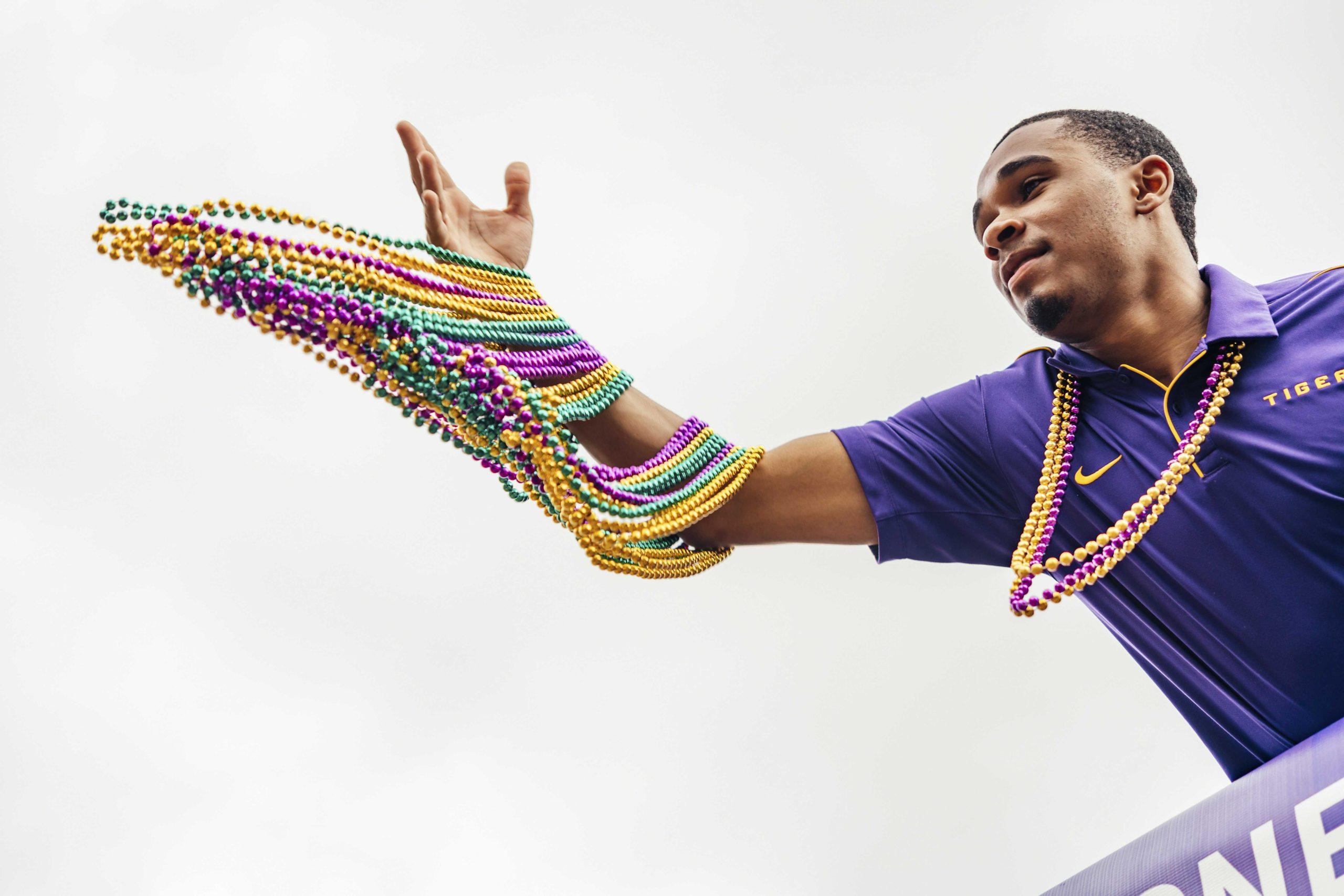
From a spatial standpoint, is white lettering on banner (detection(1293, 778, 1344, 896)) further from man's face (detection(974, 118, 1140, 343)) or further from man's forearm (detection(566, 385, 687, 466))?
man's forearm (detection(566, 385, 687, 466))

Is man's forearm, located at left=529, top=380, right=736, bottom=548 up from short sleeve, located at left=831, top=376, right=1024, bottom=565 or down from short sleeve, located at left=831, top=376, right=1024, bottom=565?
up

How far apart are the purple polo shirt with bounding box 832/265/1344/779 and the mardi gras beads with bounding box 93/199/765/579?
33cm

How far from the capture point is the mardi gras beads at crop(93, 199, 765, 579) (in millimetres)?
1357

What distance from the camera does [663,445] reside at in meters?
1.60

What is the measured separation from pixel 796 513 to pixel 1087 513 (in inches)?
15.0

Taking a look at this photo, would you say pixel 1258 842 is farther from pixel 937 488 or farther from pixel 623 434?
pixel 623 434

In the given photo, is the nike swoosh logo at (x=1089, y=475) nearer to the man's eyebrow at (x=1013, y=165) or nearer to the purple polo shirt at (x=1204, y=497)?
the purple polo shirt at (x=1204, y=497)

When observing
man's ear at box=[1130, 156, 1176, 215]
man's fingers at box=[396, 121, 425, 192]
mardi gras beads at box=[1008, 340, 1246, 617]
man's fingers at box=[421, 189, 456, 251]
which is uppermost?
man's fingers at box=[396, 121, 425, 192]

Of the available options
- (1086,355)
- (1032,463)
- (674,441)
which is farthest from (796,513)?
(1086,355)

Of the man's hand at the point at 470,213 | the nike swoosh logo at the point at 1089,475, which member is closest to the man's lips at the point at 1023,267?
the nike swoosh logo at the point at 1089,475

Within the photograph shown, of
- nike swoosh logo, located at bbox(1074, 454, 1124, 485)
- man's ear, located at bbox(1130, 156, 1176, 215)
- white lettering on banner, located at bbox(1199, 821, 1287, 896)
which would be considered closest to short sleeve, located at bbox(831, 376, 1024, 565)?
nike swoosh logo, located at bbox(1074, 454, 1124, 485)

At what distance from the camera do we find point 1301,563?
1479 millimetres

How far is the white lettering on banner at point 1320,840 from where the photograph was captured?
1230 millimetres

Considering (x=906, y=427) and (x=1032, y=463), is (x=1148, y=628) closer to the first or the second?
(x=1032, y=463)
